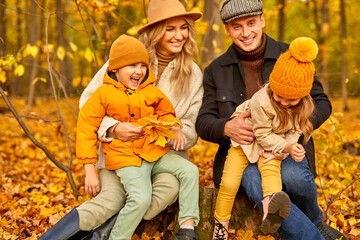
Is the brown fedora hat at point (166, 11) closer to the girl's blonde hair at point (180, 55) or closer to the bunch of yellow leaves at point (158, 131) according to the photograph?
the girl's blonde hair at point (180, 55)

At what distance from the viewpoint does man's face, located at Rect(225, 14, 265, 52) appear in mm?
3258

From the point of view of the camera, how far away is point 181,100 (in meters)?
3.45

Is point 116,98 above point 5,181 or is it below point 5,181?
above

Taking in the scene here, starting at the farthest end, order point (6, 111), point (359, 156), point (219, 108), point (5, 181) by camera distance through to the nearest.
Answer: point (6, 111) < point (359, 156) < point (5, 181) < point (219, 108)

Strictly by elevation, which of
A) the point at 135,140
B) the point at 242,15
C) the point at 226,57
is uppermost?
the point at 242,15

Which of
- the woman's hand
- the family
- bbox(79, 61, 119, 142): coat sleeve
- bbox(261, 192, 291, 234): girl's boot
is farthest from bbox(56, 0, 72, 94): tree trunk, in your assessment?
bbox(261, 192, 291, 234): girl's boot

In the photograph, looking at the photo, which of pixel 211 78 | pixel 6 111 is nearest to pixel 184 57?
pixel 211 78

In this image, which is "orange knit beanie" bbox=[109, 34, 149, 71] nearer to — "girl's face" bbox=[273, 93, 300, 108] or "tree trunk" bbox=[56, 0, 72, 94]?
"girl's face" bbox=[273, 93, 300, 108]

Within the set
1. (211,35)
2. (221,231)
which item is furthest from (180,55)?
(211,35)

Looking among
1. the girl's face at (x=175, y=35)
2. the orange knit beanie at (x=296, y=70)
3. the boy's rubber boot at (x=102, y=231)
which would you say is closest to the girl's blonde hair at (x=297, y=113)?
the orange knit beanie at (x=296, y=70)

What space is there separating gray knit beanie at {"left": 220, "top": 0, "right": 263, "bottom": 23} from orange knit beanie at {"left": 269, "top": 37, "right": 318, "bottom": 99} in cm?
65

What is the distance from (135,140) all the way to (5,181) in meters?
2.62

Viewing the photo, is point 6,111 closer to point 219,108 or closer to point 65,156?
point 65,156

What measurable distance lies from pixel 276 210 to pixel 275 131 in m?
0.68
